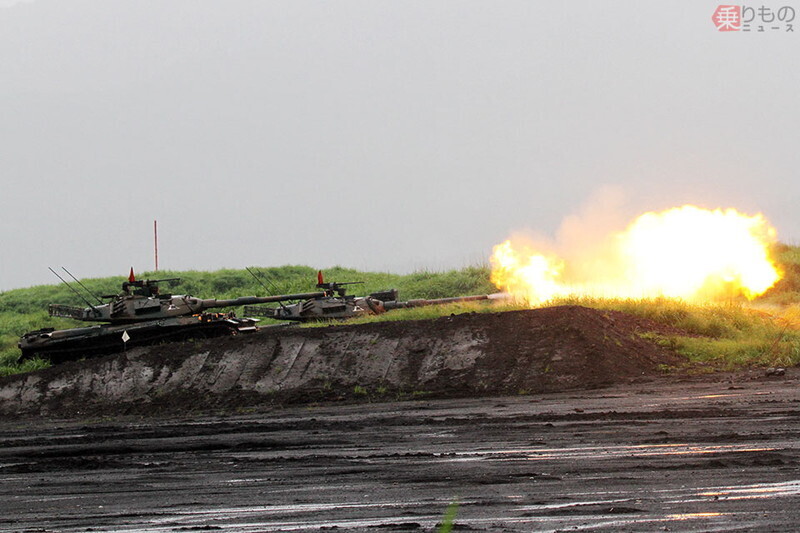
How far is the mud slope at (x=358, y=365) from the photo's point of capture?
24.1 meters

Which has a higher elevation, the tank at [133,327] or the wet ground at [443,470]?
the tank at [133,327]

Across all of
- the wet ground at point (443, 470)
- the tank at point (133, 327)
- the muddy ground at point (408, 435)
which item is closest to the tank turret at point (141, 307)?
the tank at point (133, 327)

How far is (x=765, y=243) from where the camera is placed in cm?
3294

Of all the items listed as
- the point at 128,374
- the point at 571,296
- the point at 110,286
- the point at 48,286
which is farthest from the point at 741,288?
the point at 48,286

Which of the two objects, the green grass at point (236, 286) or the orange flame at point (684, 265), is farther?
the green grass at point (236, 286)

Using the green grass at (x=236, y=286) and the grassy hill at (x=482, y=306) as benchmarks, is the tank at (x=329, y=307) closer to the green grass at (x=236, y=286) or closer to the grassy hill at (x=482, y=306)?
the grassy hill at (x=482, y=306)

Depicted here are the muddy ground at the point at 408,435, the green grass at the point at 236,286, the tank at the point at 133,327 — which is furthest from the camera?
the green grass at the point at 236,286

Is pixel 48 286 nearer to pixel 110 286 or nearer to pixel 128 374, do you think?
pixel 110 286

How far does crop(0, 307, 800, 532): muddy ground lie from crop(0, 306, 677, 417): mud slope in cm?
5

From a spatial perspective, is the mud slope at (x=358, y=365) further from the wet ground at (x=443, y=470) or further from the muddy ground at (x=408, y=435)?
the wet ground at (x=443, y=470)

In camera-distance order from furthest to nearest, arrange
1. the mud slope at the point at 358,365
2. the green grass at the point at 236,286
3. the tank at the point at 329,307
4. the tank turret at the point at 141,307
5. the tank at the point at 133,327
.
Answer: the green grass at the point at 236,286, the tank at the point at 329,307, the tank turret at the point at 141,307, the tank at the point at 133,327, the mud slope at the point at 358,365

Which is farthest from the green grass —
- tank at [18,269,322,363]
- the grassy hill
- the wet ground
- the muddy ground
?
the wet ground

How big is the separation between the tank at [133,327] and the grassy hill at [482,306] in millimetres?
859

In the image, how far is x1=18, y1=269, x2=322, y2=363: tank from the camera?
101 ft
